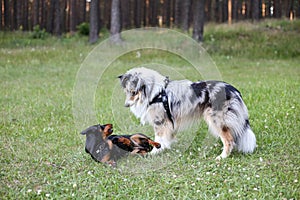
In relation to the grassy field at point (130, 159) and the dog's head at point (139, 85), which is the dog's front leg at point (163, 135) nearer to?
the grassy field at point (130, 159)

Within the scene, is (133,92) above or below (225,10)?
below

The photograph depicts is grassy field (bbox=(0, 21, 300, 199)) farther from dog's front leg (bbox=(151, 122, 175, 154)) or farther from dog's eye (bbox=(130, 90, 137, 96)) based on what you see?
dog's eye (bbox=(130, 90, 137, 96))

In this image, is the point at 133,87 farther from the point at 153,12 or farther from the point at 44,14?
the point at 44,14

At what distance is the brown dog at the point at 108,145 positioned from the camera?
187 inches

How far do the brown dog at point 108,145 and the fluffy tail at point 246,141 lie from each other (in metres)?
1.03

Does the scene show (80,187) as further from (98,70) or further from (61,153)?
(98,70)

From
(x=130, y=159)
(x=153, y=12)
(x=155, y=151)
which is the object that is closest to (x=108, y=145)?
(x=130, y=159)

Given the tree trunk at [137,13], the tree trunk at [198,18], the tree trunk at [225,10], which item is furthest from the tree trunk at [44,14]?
the tree trunk at [198,18]

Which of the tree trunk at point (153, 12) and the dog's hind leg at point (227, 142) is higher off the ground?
the tree trunk at point (153, 12)

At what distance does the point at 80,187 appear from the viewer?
4082 mm

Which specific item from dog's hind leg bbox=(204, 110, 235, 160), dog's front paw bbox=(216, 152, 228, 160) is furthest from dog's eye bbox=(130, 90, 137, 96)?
dog's front paw bbox=(216, 152, 228, 160)

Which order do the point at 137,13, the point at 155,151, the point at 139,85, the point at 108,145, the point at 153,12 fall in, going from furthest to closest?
the point at 153,12 → the point at 137,13 → the point at 155,151 → the point at 139,85 → the point at 108,145

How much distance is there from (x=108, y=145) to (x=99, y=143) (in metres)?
0.11

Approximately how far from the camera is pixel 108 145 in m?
4.79
